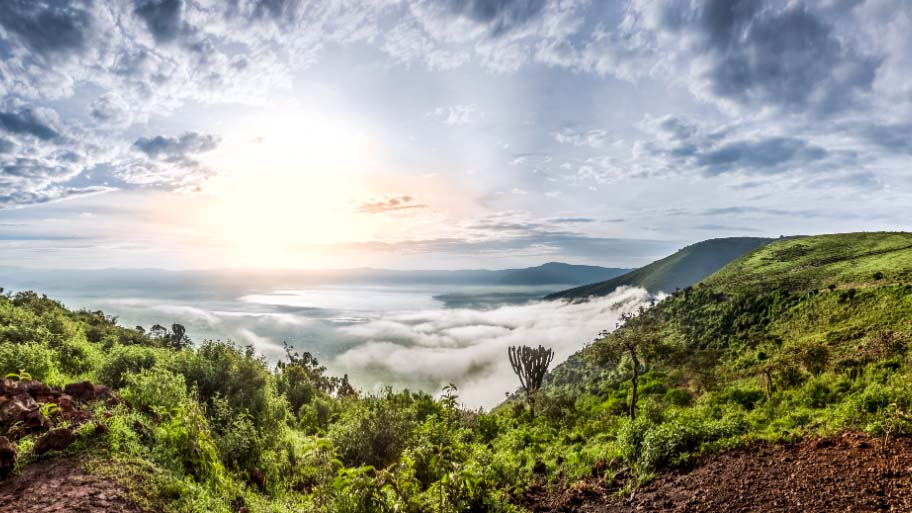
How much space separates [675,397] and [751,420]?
37.6 ft

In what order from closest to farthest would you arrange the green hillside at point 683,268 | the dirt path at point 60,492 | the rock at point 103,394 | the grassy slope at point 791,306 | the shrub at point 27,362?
the dirt path at point 60,492 → the rock at point 103,394 → the shrub at point 27,362 → the grassy slope at point 791,306 → the green hillside at point 683,268

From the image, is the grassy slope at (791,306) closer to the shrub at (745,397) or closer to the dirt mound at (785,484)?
the shrub at (745,397)

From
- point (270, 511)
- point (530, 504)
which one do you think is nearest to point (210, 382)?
point (270, 511)

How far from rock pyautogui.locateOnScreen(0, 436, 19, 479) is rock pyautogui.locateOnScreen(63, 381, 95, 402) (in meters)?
2.61

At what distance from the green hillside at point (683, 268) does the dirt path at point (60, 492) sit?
154950 millimetres

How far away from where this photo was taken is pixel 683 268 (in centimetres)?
16188

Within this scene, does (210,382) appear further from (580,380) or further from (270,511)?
(580,380)

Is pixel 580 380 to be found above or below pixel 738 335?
below

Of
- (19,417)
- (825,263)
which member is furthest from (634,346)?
(825,263)

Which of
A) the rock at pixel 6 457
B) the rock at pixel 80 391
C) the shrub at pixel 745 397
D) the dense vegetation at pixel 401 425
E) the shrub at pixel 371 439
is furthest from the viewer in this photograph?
the shrub at pixel 745 397

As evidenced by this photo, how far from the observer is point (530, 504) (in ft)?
28.0

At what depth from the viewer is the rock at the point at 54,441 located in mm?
6152

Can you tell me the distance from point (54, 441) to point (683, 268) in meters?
182

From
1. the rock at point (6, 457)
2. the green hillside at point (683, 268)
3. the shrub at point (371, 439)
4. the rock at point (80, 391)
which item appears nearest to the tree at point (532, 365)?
the shrub at point (371, 439)
